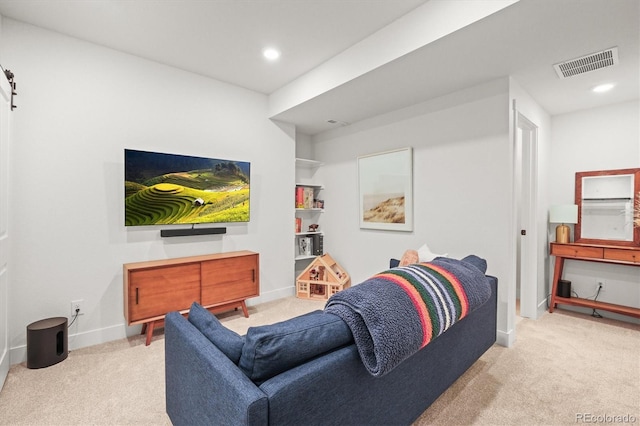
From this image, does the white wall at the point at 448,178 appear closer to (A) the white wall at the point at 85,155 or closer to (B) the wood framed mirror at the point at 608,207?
(B) the wood framed mirror at the point at 608,207

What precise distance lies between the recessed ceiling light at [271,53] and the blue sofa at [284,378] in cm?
234

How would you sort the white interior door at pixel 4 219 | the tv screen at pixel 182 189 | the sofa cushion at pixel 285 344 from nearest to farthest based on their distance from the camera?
the sofa cushion at pixel 285 344
the white interior door at pixel 4 219
the tv screen at pixel 182 189

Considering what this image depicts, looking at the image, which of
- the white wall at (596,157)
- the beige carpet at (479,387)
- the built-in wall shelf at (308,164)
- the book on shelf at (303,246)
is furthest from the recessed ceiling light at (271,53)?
the white wall at (596,157)

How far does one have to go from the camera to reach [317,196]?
15.2 feet

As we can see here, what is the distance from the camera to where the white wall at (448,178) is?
2.70 meters

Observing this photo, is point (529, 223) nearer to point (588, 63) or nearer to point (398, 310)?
point (588, 63)

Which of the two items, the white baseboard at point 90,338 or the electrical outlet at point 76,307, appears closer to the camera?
the white baseboard at point 90,338

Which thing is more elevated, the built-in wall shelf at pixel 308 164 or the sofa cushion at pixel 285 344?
the built-in wall shelf at pixel 308 164

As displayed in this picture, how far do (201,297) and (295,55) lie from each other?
8.15 ft

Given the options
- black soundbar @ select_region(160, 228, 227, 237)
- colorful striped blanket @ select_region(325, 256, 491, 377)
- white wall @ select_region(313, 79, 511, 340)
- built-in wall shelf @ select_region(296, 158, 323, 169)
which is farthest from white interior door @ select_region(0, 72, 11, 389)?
white wall @ select_region(313, 79, 511, 340)

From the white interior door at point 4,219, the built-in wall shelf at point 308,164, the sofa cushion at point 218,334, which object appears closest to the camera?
the sofa cushion at point 218,334

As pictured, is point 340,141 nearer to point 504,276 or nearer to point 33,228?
point 504,276

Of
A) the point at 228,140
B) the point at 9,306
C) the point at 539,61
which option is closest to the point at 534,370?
the point at 539,61

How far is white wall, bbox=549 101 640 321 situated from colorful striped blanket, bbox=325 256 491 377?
290cm
